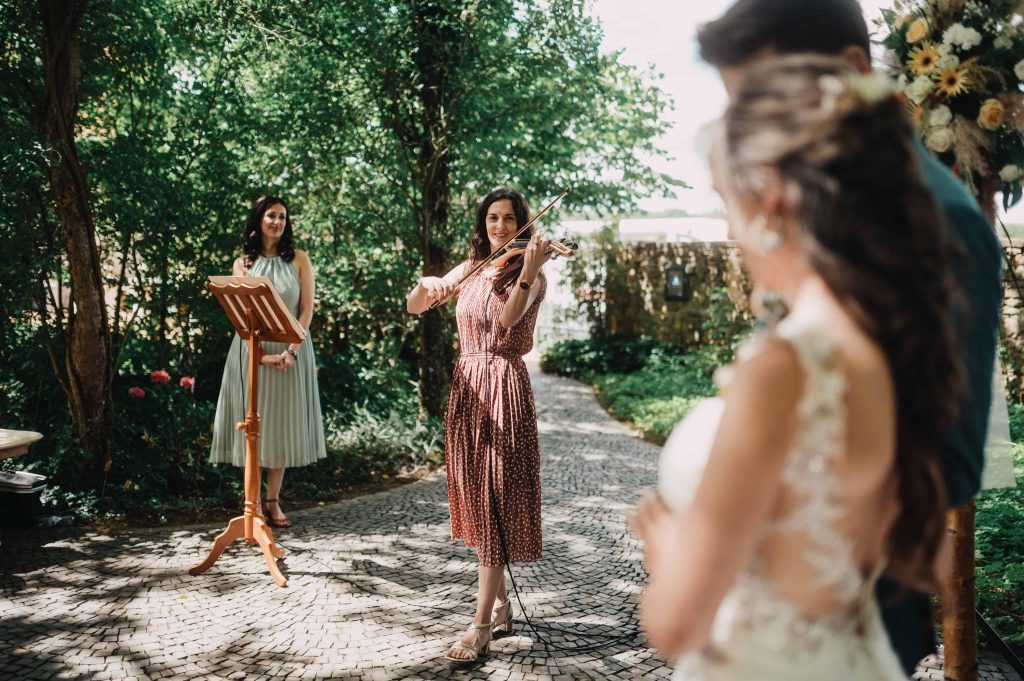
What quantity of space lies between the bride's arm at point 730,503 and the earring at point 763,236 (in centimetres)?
15

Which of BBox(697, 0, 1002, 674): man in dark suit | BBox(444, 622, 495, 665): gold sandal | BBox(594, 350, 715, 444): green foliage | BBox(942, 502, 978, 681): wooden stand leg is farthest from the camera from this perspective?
BBox(594, 350, 715, 444): green foliage

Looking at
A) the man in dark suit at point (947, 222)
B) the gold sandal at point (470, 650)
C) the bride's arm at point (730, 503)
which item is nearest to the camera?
the bride's arm at point (730, 503)

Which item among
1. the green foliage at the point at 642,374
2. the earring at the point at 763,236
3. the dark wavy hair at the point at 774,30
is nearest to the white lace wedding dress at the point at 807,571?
the earring at the point at 763,236

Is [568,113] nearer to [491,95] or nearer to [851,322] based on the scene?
[491,95]

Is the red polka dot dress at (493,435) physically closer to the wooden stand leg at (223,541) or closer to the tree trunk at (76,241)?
the wooden stand leg at (223,541)

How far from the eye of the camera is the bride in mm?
942

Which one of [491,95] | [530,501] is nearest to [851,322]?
[530,501]

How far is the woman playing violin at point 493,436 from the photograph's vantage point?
327cm

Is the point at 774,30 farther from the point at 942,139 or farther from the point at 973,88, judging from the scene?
the point at 973,88

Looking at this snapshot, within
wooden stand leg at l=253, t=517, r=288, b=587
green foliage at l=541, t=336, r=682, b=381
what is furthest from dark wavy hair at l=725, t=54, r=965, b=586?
green foliage at l=541, t=336, r=682, b=381

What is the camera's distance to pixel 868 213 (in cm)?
95

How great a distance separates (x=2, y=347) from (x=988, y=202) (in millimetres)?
6574

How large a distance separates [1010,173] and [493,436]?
2135 millimetres

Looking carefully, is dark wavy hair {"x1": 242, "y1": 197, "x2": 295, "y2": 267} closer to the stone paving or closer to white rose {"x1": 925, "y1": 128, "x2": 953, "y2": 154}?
the stone paving
